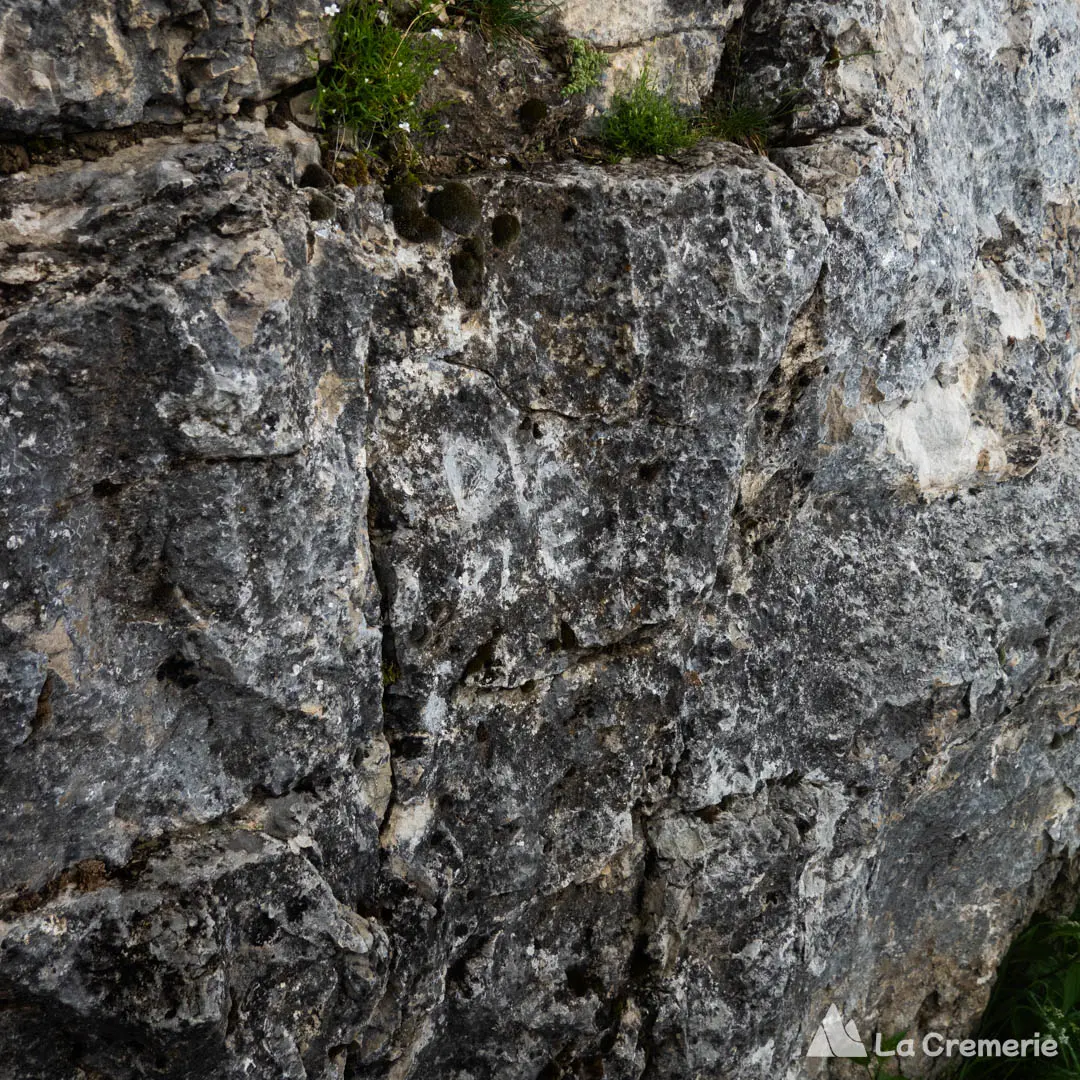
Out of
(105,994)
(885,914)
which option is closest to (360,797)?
(105,994)

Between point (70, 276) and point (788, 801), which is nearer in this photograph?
point (70, 276)

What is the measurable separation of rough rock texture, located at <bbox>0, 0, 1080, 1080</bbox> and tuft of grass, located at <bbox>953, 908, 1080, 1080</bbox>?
68cm

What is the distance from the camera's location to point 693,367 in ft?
11.6

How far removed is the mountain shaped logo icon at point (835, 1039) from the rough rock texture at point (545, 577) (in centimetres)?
21

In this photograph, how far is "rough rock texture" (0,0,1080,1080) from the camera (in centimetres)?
267

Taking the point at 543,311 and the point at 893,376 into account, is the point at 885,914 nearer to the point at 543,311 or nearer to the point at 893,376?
the point at 893,376

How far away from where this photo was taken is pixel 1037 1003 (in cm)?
536

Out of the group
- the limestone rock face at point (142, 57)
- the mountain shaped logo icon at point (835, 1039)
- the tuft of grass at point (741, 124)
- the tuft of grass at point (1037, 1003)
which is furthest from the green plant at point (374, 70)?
the tuft of grass at point (1037, 1003)

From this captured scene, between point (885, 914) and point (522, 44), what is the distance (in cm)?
399

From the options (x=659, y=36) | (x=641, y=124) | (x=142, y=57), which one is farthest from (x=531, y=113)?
(x=142, y=57)

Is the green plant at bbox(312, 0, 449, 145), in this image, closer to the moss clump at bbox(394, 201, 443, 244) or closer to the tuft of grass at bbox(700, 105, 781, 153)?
the moss clump at bbox(394, 201, 443, 244)

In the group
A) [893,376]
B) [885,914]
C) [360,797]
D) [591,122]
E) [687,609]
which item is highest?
[591,122]

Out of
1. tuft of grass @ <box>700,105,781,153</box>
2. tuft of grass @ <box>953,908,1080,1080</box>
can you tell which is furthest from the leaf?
tuft of grass @ <box>700,105,781,153</box>

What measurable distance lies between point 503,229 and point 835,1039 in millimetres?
3909
